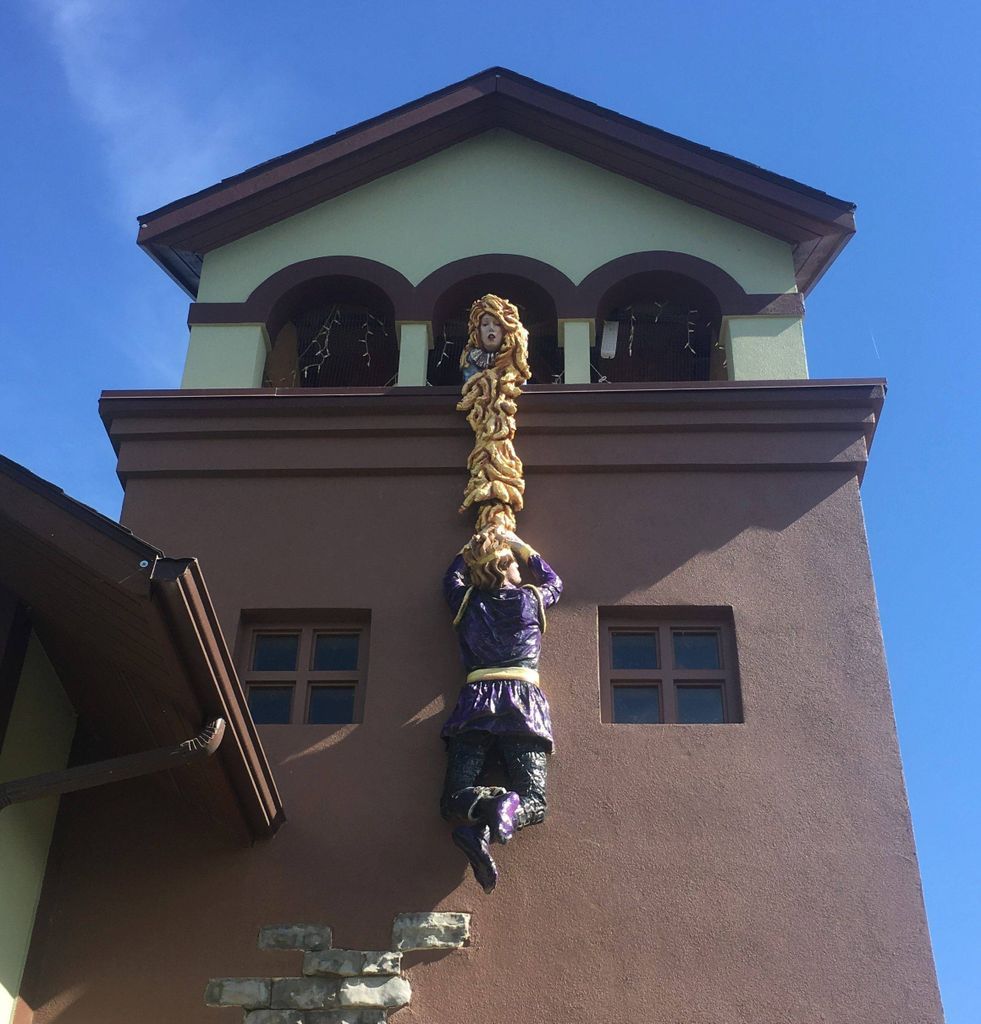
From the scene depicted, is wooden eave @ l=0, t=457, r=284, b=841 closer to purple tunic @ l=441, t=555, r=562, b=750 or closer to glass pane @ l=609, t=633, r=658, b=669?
purple tunic @ l=441, t=555, r=562, b=750

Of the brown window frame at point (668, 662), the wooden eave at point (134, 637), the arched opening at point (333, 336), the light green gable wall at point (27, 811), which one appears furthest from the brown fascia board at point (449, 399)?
the wooden eave at point (134, 637)

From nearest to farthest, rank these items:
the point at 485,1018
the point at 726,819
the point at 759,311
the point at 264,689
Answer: the point at 485,1018 → the point at 726,819 → the point at 264,689 → the point at 759,311

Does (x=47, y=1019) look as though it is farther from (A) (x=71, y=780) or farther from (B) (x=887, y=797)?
(B) (x=887, y=797)

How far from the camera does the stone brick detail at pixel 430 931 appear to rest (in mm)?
7883

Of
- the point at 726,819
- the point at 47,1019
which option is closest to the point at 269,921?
the point at 47,1019

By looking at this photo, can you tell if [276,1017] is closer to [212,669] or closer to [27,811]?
[27,811]

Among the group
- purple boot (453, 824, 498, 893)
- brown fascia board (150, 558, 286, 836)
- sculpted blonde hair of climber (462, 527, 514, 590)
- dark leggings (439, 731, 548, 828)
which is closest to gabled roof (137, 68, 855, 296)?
sculpted blonde hair of climber (462, 527, 514, 590)

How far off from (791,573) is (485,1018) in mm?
3249

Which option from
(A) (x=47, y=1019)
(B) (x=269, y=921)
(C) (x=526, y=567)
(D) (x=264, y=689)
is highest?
(C) (x=526, y=567)

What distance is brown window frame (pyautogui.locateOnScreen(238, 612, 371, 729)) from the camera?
8.95 m

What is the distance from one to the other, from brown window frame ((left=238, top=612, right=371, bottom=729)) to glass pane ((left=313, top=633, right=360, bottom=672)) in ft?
0.07

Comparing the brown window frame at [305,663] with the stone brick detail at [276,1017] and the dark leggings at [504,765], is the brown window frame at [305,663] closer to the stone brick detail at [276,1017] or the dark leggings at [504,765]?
the dark leggings at [504,765]

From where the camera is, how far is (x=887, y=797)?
8.34 m

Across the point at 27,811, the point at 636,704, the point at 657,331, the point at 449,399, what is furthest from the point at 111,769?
the point at 657,331
